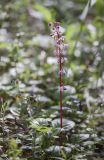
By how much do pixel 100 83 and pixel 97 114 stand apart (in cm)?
53

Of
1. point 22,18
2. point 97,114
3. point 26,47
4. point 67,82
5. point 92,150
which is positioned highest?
point 22,18

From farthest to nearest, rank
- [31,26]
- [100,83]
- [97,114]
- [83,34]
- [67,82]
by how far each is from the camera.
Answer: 1. [31,26]
2. [83,34]
3. [100,83]
4. [67,82]
5. [97,114]

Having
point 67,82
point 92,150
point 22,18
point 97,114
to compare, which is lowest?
point 92,150

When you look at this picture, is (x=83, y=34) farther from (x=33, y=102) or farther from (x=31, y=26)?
(x=33, y=102)

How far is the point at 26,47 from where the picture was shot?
3.22m

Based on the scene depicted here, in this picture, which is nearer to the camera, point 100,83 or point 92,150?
point 92,150

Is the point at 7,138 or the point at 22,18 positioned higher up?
the point at 22,18

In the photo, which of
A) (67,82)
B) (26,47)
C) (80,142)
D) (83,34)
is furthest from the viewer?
(83,34)

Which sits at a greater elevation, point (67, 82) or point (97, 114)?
point (67, 82)

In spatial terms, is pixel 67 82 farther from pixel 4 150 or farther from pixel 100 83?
pixel 4 150

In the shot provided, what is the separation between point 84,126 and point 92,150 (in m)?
0.18

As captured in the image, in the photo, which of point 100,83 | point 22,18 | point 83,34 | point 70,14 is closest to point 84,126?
point 100,83

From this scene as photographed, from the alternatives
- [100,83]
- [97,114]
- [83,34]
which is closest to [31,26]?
[83,34]

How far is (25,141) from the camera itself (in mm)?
1797
